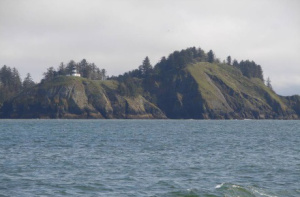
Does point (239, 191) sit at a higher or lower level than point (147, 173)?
lower

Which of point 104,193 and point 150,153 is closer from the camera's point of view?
point 104,193

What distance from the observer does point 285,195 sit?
30906mm

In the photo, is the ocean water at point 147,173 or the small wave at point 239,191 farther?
the ocean water at point 147,173

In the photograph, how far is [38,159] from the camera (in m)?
46.8

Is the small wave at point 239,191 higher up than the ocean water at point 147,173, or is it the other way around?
the ocean water at point 147,173

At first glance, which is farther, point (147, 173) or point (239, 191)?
point (147, 173)

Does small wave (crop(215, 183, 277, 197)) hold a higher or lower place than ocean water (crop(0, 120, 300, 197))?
lower

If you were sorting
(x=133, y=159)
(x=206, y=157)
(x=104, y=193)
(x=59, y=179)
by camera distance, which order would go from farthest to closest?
1. (x=206, y=157)
2. (x=133, y=159)
3. (x=59, y=179)
4. (x=104, y=193)

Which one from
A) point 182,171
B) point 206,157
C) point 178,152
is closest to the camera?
point 182,171

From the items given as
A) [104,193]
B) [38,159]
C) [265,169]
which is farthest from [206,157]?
[104,193]

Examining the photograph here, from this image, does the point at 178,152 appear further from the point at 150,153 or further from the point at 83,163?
the point at 83,163

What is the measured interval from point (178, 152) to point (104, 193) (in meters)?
26.4

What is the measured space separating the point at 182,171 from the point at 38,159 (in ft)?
50.1

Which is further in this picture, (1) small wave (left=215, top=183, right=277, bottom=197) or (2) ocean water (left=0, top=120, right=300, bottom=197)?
(2) ocean water (left=0, top=120, right=300, bottom=197)
